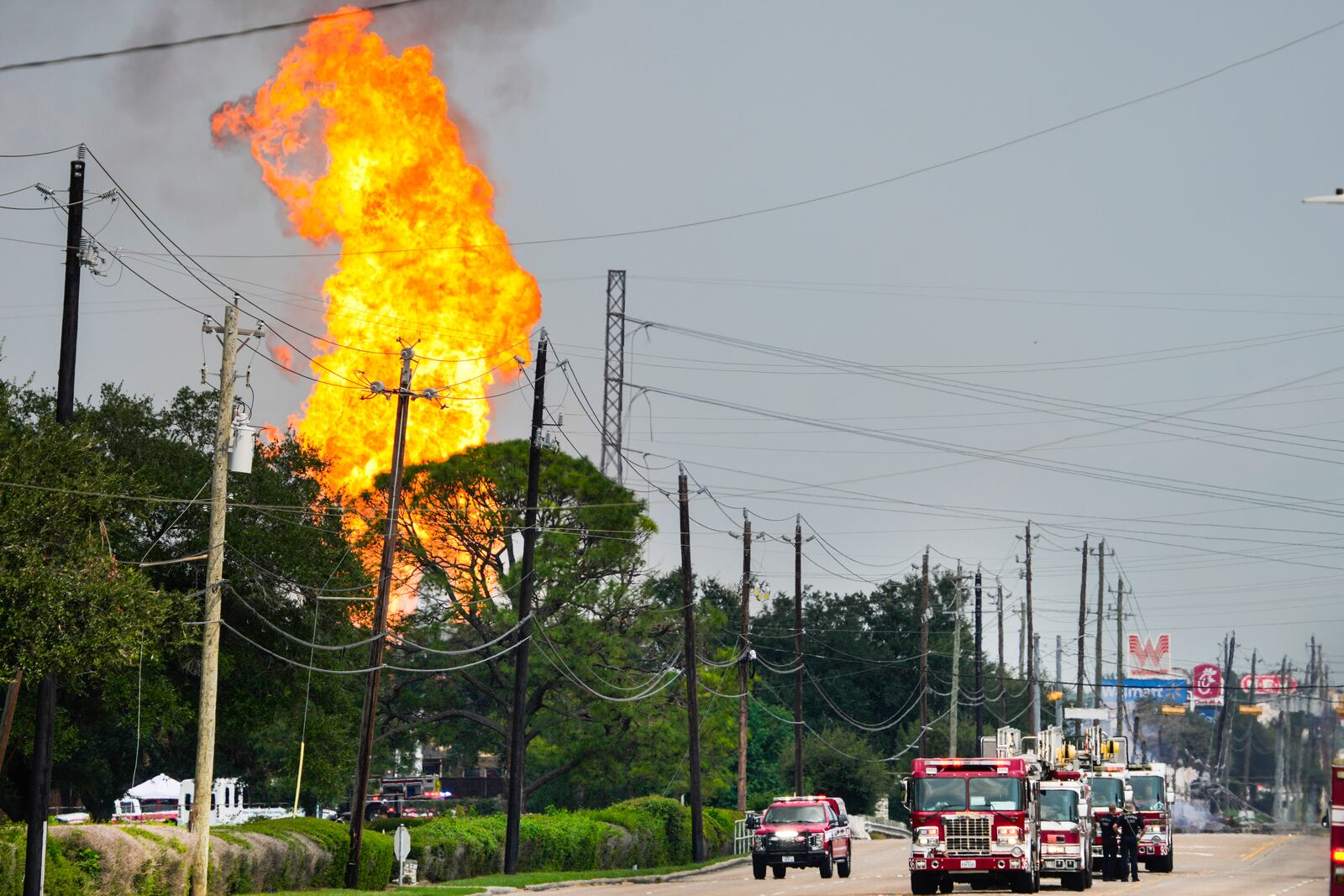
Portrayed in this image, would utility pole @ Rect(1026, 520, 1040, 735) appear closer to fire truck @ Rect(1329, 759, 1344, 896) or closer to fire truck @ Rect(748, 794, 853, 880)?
fire truck @ Rect(748, 794, 853, 880)

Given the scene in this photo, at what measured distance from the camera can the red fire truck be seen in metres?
25.0

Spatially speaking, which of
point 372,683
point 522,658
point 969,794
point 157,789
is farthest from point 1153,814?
point 157,789

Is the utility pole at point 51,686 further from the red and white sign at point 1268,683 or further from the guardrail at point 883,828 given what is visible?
the red and white sign at point 1268,683

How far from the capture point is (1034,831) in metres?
40.1

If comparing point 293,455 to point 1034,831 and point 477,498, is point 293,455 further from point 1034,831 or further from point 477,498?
point 1034,831

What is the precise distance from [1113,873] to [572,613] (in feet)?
101

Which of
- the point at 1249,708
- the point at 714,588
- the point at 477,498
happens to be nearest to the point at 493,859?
the point at 477,498

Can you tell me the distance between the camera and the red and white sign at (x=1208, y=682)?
174250 mm

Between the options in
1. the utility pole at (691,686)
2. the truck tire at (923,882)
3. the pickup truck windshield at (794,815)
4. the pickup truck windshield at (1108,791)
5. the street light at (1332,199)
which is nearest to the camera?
the street light at (1332,199)

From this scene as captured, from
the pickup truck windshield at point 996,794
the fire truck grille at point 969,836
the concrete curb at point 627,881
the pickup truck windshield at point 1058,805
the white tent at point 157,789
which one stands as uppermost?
the pickup truck windshield at point 996,794

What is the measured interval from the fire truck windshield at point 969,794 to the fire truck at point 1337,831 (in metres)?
13.8

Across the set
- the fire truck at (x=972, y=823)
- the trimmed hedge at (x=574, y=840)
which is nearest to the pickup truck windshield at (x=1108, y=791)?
the fire truck at (x=972, y=823)

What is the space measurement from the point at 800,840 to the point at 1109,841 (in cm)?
1026

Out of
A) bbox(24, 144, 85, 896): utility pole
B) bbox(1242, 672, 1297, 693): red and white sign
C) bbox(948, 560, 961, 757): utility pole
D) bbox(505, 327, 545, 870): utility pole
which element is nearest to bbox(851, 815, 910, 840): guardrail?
bbox(948, 560, 961, 757): utility pole
